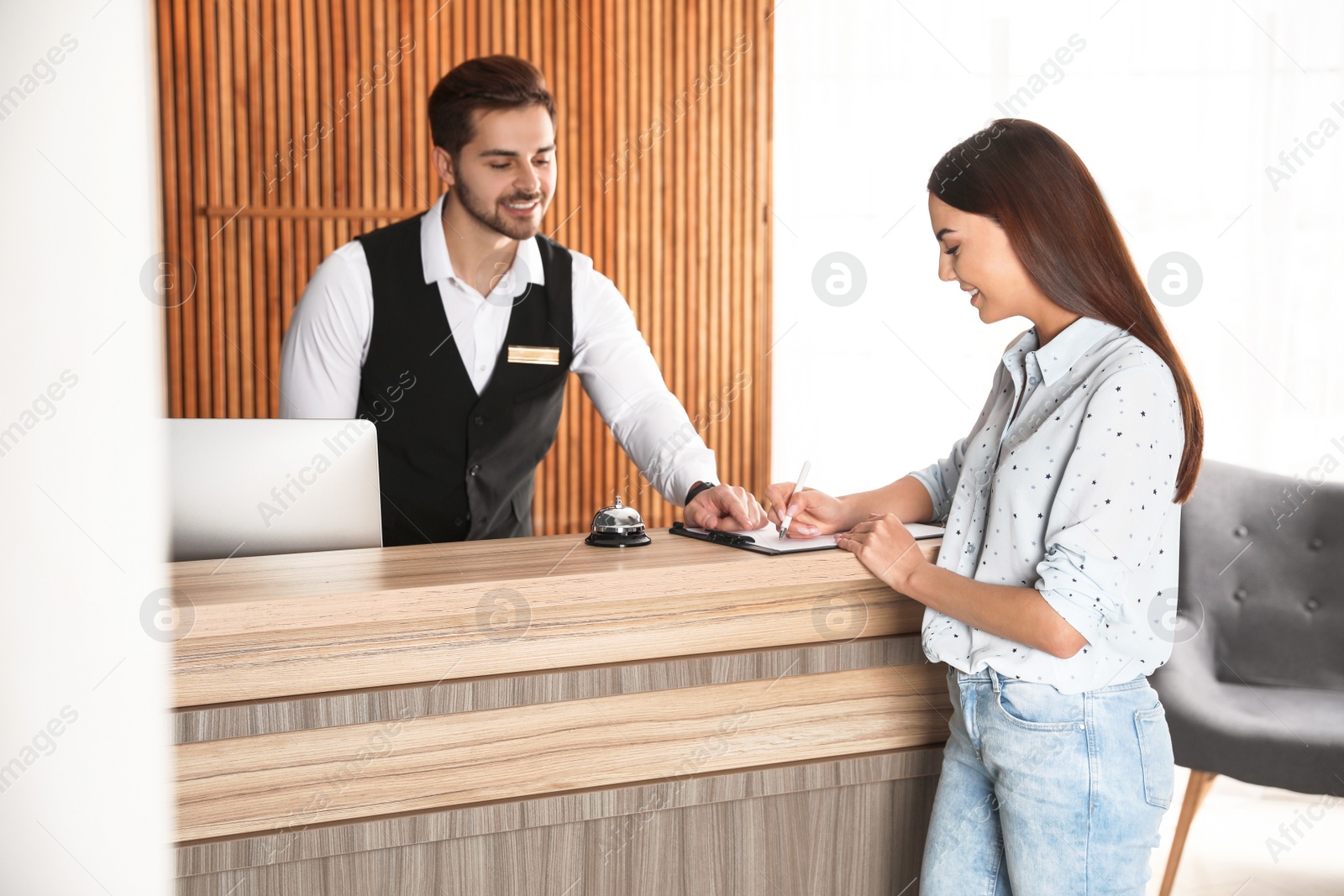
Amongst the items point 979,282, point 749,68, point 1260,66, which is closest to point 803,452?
point 749,68

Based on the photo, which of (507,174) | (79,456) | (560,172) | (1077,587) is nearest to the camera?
(79,456)

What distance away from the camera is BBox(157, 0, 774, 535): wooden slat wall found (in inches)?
181

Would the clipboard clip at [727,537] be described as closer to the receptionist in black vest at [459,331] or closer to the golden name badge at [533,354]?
the receptionist in black vest at [459,331]

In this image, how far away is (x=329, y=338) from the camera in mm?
2758

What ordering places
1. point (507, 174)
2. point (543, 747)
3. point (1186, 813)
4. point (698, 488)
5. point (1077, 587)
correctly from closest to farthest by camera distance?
1. point (1077, 587)
2. point (543, 747)
3. point (698, 488)
4. point (1186, 813)
5. point (507, 174)

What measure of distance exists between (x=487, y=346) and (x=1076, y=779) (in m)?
1.89

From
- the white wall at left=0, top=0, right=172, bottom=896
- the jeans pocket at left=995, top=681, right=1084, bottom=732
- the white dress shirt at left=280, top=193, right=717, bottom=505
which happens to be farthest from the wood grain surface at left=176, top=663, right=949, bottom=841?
the white wall at left=0, top=0, right=172, bottom=896

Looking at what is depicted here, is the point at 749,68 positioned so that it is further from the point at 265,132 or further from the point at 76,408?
the point at 76,408

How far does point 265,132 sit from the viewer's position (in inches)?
181

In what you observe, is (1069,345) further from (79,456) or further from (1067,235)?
(79,456)

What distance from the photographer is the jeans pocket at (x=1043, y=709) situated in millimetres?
1469

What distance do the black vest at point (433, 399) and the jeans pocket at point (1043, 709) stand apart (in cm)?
170

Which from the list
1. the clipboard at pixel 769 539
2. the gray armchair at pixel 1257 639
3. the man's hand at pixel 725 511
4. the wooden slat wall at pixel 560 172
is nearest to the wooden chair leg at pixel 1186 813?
the gray armchair at pixel 1257 639

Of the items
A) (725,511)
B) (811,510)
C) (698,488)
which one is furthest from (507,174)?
A: (811,510)
